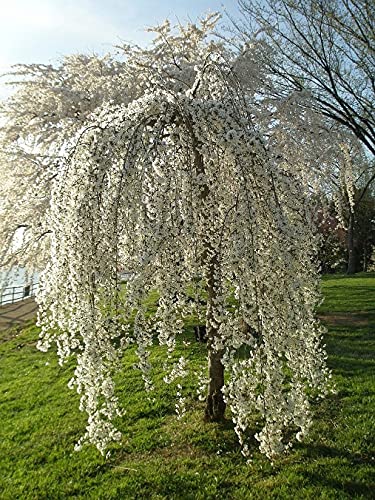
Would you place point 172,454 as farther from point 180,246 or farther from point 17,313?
point 17,313

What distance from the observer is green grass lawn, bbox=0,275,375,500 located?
3.86 metres

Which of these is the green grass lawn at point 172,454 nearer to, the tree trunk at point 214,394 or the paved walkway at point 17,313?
the tree trunk at point 214,394

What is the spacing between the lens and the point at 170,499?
12.4 feet

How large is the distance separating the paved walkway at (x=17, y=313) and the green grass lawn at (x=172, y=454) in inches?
248

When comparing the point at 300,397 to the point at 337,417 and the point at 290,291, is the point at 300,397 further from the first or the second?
the point at 337,417

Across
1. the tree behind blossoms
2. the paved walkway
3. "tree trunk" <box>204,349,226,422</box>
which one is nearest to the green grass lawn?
"tree trunk" <box>204,349,226,422</box>

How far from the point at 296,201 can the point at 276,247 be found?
57cm

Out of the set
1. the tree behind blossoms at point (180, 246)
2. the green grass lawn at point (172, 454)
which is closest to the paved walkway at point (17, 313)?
the green grass lawn at point (172, 454)

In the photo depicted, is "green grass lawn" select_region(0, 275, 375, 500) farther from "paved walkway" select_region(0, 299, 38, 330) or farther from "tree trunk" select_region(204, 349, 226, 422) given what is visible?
"paved walkway" select_region(0, 299, 38, 330)

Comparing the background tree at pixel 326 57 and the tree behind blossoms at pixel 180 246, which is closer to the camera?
the tree behind blossoms at pixel 180 246

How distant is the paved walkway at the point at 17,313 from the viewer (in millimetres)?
12708

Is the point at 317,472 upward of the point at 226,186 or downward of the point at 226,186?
downward

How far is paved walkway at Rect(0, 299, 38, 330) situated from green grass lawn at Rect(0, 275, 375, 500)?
248 inches

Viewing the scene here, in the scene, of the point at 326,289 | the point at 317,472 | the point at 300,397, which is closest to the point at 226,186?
the point at 300,397
